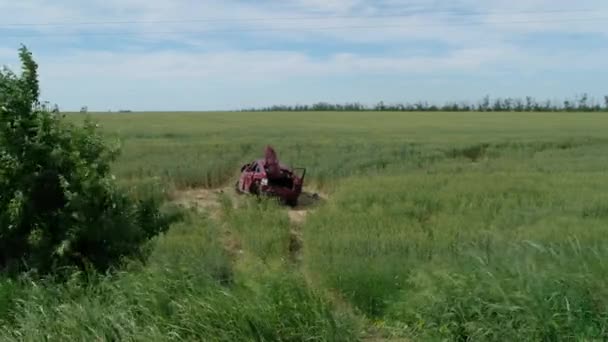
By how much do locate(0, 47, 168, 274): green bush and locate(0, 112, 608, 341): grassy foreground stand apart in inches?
18.8

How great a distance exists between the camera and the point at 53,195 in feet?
23.5

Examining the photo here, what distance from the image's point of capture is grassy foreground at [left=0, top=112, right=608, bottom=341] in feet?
17.0

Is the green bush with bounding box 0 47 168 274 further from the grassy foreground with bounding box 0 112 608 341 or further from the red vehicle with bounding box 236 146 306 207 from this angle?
the red vehicle with bounding box 236 146 306 207

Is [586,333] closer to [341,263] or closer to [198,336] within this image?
[198,336]

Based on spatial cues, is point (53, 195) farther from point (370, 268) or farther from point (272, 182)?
point (272, 182)

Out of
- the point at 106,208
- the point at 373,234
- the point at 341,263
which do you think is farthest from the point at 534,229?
the point at 106,208

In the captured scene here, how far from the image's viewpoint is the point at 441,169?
19438mm

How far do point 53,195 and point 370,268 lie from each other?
3759 millimetres

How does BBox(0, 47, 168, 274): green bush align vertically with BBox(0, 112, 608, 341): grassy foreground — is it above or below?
above

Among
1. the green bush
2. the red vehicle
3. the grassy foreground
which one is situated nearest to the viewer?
the grassy foreground

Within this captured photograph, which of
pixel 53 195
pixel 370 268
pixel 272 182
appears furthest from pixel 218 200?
pixel 53 195

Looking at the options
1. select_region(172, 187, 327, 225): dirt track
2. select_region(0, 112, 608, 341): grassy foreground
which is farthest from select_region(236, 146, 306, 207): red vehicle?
select_region(0, 112, 608, 341): grassy foreground

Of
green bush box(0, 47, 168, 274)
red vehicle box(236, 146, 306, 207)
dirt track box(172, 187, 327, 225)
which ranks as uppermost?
green bush box(0, 47, 168, 274)

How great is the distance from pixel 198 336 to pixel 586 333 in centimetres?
292
